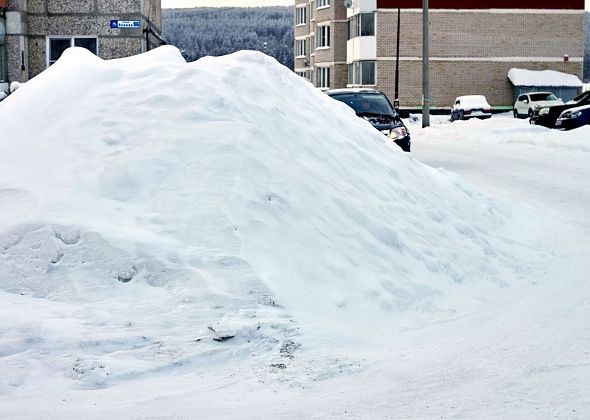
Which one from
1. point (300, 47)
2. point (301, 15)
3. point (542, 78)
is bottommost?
point (542, 78)

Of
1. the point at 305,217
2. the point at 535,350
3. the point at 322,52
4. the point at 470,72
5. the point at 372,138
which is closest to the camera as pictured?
the point at 535,350

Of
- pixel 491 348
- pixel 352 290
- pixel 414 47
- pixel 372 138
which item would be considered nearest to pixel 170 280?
pixel 352 290

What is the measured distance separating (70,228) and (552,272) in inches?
159

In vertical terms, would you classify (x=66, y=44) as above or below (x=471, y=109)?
above

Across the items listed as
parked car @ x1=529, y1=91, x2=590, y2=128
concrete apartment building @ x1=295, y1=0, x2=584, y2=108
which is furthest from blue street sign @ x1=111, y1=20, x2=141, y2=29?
concrete apartment building @ x1=295, y1=0, x2=584, y2=108

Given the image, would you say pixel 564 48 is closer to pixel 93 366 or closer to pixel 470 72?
pixel 470 72

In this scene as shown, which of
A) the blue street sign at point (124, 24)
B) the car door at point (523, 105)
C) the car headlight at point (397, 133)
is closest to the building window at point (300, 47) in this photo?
the car door at point (523, 105)

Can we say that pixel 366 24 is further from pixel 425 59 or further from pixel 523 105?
pixel 425 59

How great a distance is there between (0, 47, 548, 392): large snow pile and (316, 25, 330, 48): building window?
61194 millimetres

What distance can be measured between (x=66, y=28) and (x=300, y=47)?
58.3 metres

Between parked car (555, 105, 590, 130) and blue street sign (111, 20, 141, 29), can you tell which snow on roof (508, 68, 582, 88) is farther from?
blue street sign (111, 20, 141, 29)

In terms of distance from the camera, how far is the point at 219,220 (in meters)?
6.91

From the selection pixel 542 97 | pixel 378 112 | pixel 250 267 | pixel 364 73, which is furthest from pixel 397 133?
pixel 364 73

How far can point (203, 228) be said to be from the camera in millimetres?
6836
